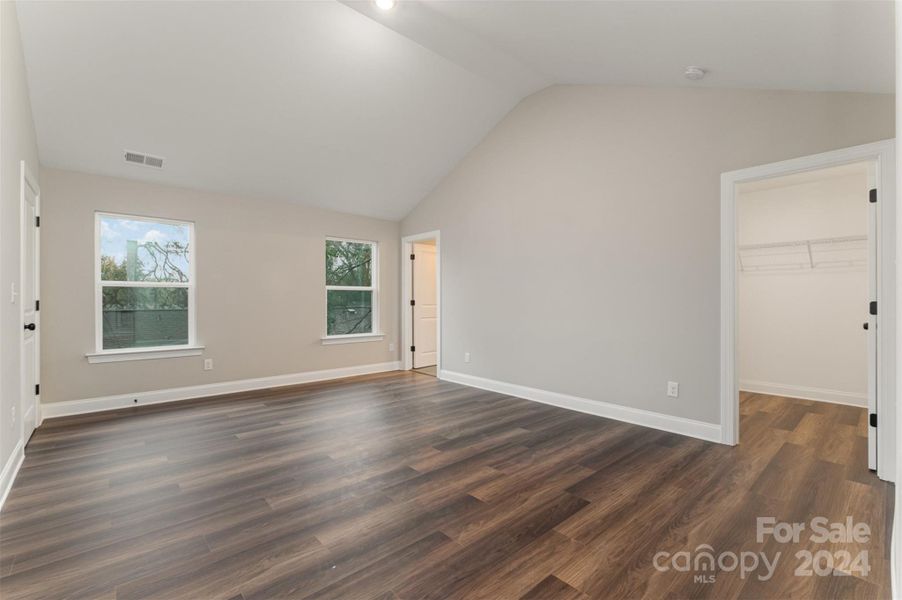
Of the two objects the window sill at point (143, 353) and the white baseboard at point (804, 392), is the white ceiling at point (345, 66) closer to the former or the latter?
the window sill at point (143, 353)

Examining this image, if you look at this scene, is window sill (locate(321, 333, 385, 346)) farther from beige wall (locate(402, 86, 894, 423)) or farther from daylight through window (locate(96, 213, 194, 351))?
daylight through window (locate(96, 213, 194, 351))

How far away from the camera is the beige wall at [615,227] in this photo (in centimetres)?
310

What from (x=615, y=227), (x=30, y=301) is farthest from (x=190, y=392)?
(x=615, y=227)

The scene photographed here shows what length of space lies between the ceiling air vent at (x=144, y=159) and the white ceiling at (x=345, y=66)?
0.09m

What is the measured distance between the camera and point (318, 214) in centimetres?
565

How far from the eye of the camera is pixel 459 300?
5.50 m

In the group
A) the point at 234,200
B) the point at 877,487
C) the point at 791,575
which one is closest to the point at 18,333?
the point at 234,200

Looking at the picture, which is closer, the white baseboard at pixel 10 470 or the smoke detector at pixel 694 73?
the white baseboard at pixel 10 470

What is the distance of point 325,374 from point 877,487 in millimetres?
Result: 5354

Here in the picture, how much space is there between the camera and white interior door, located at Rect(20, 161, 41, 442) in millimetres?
2953

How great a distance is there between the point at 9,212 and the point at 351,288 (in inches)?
151

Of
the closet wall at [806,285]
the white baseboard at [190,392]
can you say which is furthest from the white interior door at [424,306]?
the closet wall at [806,285]

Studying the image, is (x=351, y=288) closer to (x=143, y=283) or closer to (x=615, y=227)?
(x=143, y=283)

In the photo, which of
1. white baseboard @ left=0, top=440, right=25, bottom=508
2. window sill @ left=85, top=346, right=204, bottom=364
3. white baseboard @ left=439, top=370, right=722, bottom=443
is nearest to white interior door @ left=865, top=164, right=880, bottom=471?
white baseboard @ left=439, top=370, right=722, bottom=443
